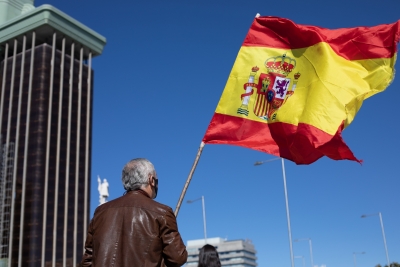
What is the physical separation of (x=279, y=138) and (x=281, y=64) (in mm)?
1229

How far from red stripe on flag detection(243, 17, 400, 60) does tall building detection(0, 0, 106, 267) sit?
196 ft

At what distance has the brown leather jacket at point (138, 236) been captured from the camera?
397 centimetres

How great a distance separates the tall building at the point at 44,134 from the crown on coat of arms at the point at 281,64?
5982 centimetres

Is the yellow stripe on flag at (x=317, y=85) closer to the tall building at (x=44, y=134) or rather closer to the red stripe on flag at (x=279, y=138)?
the red stripe on flag at (x=279, y=138)

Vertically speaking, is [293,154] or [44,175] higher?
[44,175]

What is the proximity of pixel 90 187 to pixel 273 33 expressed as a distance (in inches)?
2638

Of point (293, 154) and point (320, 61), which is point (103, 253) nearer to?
point (293, 154)

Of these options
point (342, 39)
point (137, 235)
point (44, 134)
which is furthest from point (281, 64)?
point (44, 134)

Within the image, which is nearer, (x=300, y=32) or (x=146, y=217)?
(x=146, y=217)

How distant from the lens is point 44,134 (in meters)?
69.4

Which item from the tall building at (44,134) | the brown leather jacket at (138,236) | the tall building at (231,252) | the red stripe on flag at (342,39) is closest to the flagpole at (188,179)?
the brown leather jacket at (138,236)

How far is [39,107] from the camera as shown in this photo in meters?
70.2

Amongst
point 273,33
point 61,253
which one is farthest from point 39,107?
point 273,33

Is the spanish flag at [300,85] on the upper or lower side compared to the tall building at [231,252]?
lower
